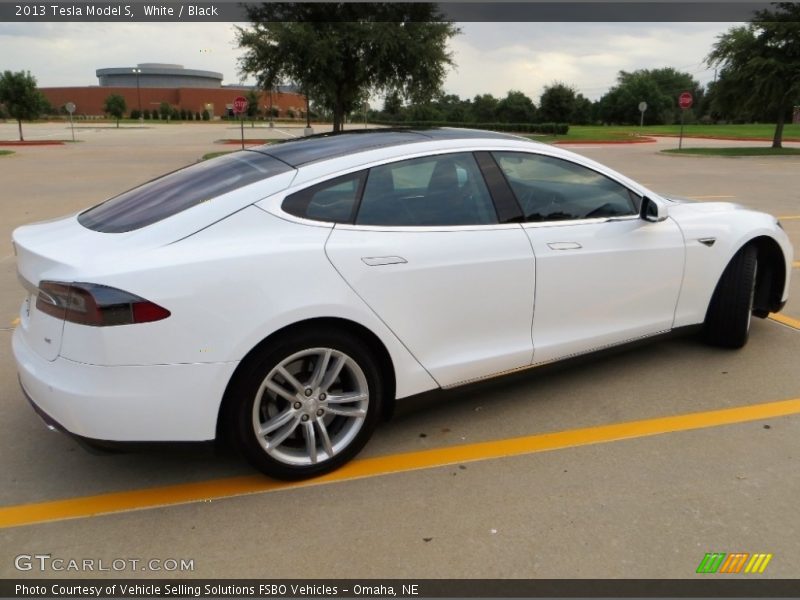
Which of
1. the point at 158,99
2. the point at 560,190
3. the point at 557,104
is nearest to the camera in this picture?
the point at 560,190

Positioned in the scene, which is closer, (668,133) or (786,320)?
(786,320)

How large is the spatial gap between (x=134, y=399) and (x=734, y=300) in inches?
143

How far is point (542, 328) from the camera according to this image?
3379mm

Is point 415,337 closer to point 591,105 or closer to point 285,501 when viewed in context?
point 285,501

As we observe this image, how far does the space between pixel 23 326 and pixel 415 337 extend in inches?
70.5

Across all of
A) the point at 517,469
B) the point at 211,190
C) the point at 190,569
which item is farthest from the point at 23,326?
the point at 517,469

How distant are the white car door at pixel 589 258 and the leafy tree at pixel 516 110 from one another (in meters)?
80.9

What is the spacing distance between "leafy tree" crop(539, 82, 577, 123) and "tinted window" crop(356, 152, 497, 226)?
261 ft

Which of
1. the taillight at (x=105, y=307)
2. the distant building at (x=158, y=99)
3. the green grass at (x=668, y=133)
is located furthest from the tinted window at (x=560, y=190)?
the distant building at (x=158, y=99)

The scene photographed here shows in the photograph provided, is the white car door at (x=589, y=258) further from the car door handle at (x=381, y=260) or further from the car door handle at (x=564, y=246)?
the car door handle at (x=381, y=260)

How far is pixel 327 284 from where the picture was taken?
2676mm

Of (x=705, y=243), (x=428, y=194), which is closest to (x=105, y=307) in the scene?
(x=428, y=194)

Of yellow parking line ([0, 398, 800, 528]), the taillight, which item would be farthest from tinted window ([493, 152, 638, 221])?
the taillight

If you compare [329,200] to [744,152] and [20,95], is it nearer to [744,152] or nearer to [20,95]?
[744,152]
